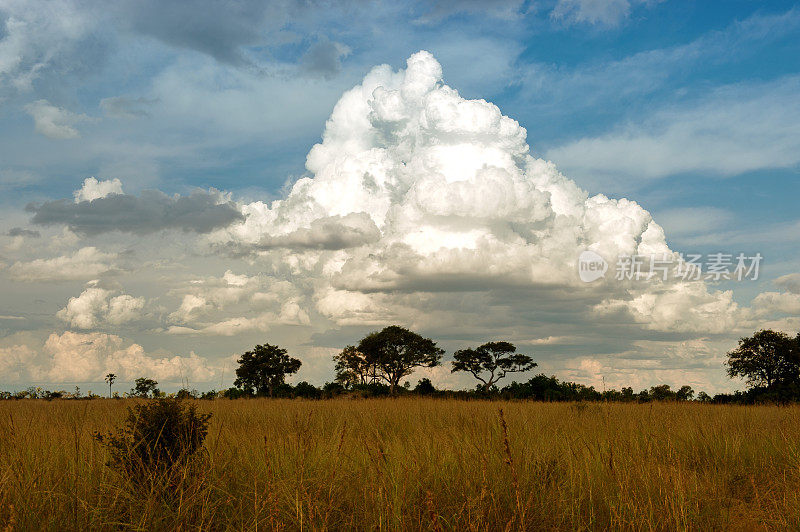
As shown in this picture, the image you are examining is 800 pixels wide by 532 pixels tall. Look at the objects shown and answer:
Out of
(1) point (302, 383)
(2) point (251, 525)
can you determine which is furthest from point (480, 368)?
Result: (2) point (251, 525)

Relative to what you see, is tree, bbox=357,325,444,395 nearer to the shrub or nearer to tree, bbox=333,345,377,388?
tree, bbox=333,345,377,388

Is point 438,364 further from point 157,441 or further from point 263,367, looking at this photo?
point 157,441

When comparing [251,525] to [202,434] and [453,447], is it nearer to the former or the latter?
[202,434]

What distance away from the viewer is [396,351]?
46000 millimetres

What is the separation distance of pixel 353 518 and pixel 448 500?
1.04m

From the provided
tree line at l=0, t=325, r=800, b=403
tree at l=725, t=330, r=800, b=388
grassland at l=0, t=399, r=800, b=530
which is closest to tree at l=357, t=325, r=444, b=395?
tree line at l=0, t=325, r=800, b=403

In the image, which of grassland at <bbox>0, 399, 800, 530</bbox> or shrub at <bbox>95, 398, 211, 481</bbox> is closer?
grassland at <bbox>0, 399, 800, 530</bbox>

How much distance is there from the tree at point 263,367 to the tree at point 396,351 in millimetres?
6498

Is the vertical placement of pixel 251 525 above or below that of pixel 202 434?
below

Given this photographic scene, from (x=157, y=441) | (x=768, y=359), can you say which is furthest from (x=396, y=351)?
(x=157, y=441)

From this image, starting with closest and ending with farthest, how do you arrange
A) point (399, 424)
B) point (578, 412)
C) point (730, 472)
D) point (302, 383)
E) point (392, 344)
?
1. point (730, 472)
2. point (399, 424)
3. point (578, 412)
4. point (302, 383)
5. point (392, 344)

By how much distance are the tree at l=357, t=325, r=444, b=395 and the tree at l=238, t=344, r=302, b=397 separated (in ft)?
21.3

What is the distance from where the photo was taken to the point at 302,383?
3447 centimetres

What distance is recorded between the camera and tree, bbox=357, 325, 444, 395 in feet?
149
